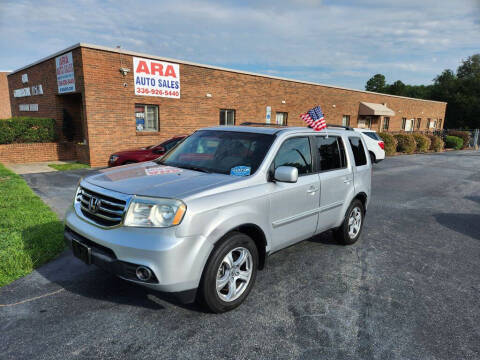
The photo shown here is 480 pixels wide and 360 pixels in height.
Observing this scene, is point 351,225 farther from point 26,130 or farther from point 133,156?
point 26,130

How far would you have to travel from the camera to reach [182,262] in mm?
2680

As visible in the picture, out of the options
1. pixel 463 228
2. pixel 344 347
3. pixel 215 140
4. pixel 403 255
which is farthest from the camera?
pixel 463 228

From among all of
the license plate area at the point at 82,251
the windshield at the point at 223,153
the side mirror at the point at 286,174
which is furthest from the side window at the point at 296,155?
the license plate area at the point at 82,251

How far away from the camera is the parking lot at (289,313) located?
271cm

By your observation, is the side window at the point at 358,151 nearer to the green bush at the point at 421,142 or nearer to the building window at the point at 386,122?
the green bush at the point at 421,142

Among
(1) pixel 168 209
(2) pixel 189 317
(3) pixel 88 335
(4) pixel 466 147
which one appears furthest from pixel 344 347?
(4) pixel 466 147

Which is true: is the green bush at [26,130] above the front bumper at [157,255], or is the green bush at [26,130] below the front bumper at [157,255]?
above

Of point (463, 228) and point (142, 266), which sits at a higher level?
point (142, 266)

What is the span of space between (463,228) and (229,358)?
590 cm

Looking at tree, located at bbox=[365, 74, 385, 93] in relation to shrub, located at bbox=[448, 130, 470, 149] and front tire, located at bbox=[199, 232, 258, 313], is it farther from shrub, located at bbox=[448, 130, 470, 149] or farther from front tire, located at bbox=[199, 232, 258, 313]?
front tire, located at bbox=[199, 232, 258, 313]

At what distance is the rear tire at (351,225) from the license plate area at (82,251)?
3.45 m

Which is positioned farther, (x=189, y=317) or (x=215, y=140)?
(x=215, y=140)

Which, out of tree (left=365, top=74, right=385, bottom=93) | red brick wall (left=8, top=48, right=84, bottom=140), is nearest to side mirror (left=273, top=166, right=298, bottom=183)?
red brick wall (left=8, top=48, right=84, bottom=140)

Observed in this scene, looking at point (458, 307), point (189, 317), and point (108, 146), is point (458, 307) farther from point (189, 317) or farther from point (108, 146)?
point (108, 146)
